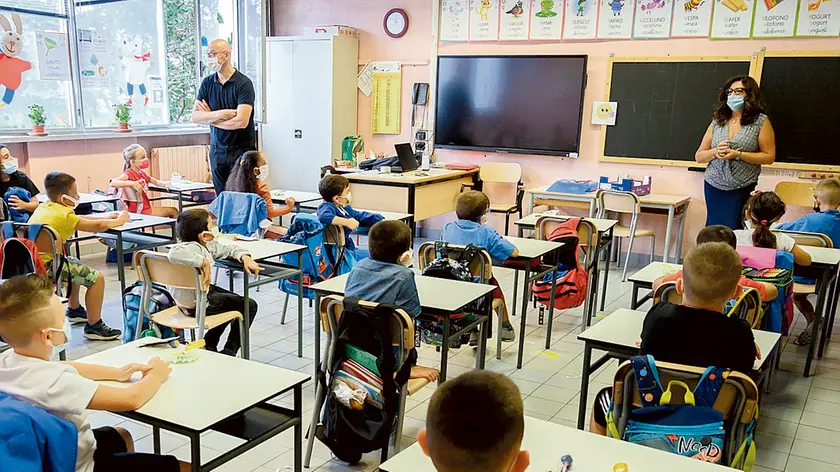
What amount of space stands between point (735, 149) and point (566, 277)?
71.4 inches

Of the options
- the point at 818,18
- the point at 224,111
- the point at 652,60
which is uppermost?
the point at 818,18

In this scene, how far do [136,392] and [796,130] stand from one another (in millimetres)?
6006

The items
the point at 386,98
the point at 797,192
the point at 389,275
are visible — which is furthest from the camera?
the point at 386,98

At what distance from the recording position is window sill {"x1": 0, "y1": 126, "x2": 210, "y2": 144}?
19.0ft

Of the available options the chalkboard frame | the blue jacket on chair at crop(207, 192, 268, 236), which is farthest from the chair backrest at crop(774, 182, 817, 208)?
the blue jacket on chair at crop(207, 192, 268, 236)

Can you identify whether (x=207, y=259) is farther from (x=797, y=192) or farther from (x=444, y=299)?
(x=797, y=192)

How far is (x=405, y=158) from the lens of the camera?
6.83 m

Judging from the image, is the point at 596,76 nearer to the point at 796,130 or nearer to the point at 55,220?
the point at 796,130

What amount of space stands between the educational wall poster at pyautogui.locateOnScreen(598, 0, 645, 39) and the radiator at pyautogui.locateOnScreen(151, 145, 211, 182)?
439 centimetres

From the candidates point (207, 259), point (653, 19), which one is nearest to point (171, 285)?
point (207, 259)

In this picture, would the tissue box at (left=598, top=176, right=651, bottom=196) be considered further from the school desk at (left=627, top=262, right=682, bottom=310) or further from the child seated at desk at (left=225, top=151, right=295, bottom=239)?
the child seated at desk at (left=225, top=151, right=295, bottom=239)

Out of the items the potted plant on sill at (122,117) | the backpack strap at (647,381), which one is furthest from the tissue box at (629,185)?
the potted plant on sill at (122,117)

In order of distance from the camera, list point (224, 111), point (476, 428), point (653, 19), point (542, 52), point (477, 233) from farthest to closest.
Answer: point (542, 52)
point (653, 19)
point (224, 111)
point (477, 233)
point (476, 428)

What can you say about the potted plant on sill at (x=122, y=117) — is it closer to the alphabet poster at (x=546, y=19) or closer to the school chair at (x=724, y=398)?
the alphabet poster at (x=546, y=19)
